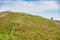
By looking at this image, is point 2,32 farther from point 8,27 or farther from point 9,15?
point 9,15

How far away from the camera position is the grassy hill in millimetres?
20328

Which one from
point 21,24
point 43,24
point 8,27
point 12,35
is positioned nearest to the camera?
point 12,35

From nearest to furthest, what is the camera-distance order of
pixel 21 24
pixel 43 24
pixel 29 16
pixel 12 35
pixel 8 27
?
pixel 12 35 < pixel 8 27 < pixel 21 24 < pixel 43 24 < pixel 29 16

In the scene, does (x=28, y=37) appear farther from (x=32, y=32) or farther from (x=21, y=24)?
(x=21, y=24)

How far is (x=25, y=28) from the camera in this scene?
72.6 ft

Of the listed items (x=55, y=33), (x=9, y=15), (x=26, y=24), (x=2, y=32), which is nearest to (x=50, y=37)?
(x=55, y=33)

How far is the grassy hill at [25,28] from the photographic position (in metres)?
20.3

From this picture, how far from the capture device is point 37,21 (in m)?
25.6

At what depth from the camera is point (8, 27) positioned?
21.5 meters

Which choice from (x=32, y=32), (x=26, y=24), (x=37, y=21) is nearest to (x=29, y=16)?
(x=37, y=21)

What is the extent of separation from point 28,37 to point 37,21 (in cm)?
581

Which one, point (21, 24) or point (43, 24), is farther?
point (43, 24)

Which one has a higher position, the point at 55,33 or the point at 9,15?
the point at 9,15

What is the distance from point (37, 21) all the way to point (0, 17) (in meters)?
5.61
